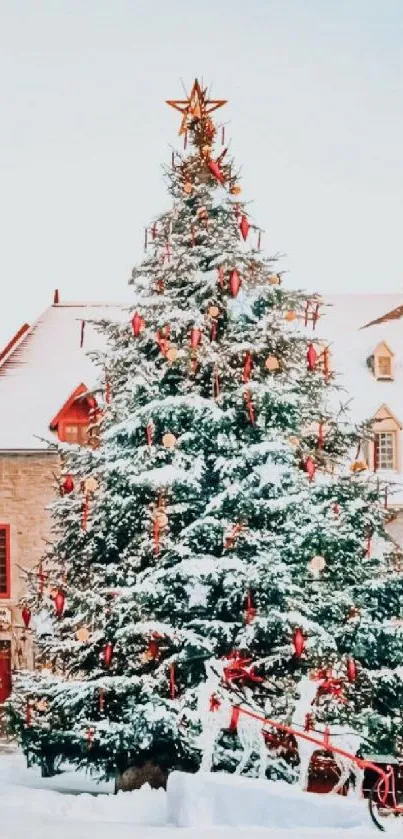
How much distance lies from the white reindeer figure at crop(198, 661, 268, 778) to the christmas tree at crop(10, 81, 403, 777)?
96 mm

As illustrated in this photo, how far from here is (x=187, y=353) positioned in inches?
774

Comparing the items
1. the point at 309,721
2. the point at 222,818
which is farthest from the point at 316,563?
the point at 222,818

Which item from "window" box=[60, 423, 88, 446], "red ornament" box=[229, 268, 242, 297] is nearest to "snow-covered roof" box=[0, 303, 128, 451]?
"window" box=[60, 423, 88, 446]

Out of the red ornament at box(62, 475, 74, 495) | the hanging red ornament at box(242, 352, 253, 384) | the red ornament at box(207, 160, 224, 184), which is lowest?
the red ornament at box(62, 475, 74, 495)

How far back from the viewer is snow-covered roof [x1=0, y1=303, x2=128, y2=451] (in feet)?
122

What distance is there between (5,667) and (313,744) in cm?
2109

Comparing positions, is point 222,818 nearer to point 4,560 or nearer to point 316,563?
point 316,563

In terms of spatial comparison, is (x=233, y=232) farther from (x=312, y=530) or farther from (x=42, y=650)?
(x=42, y=650)

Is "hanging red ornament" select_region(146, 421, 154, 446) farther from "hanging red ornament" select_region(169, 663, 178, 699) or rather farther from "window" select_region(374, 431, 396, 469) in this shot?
"window" select_region(374, 431, 396, 469)

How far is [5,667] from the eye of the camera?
37625 millimetres

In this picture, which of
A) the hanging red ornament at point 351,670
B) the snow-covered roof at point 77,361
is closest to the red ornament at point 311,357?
the hanging red ornament at point 351,670

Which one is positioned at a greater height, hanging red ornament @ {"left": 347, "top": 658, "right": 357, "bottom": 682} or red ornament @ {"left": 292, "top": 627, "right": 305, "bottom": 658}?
red ornament @ {"left": 292, "top": 627, "right": 305, "bottom": 658}

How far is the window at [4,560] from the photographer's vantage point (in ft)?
124

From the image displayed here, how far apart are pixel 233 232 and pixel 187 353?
7.62 feet
